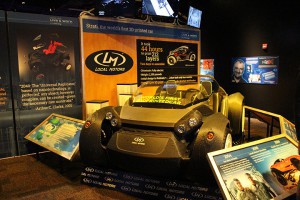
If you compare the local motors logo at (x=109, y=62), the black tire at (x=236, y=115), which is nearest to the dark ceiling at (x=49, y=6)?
the local motors logo at (x=109, y=62)

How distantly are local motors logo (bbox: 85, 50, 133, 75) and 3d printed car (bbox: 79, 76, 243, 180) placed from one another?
6.47 ft

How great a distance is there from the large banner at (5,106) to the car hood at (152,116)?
2.20 meters

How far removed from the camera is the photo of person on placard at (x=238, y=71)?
8.28 m

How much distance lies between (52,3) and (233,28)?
7.05 m

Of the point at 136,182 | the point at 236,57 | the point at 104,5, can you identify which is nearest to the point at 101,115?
the point at 136,182

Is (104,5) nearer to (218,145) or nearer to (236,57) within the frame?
(218,145)

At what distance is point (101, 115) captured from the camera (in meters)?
3.38

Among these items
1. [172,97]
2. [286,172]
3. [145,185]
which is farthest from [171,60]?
[286,172]

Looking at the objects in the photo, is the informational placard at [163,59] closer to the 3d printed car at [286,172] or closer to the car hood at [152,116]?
the car hood at [152,116]

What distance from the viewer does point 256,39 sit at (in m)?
7.83

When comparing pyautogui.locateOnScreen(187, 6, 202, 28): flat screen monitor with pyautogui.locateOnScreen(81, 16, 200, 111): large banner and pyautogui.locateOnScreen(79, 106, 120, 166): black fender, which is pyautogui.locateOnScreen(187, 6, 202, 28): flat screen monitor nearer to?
pyautogui.locateOnScreen(81, 16, 200, 111): large banner

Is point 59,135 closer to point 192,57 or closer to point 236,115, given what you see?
point 236,115

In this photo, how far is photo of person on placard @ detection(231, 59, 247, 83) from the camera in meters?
8.28

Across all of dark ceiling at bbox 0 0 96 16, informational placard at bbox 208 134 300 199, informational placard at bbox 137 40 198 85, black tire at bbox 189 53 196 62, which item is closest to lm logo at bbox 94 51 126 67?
informational placard at bbox 137 40 198 85
